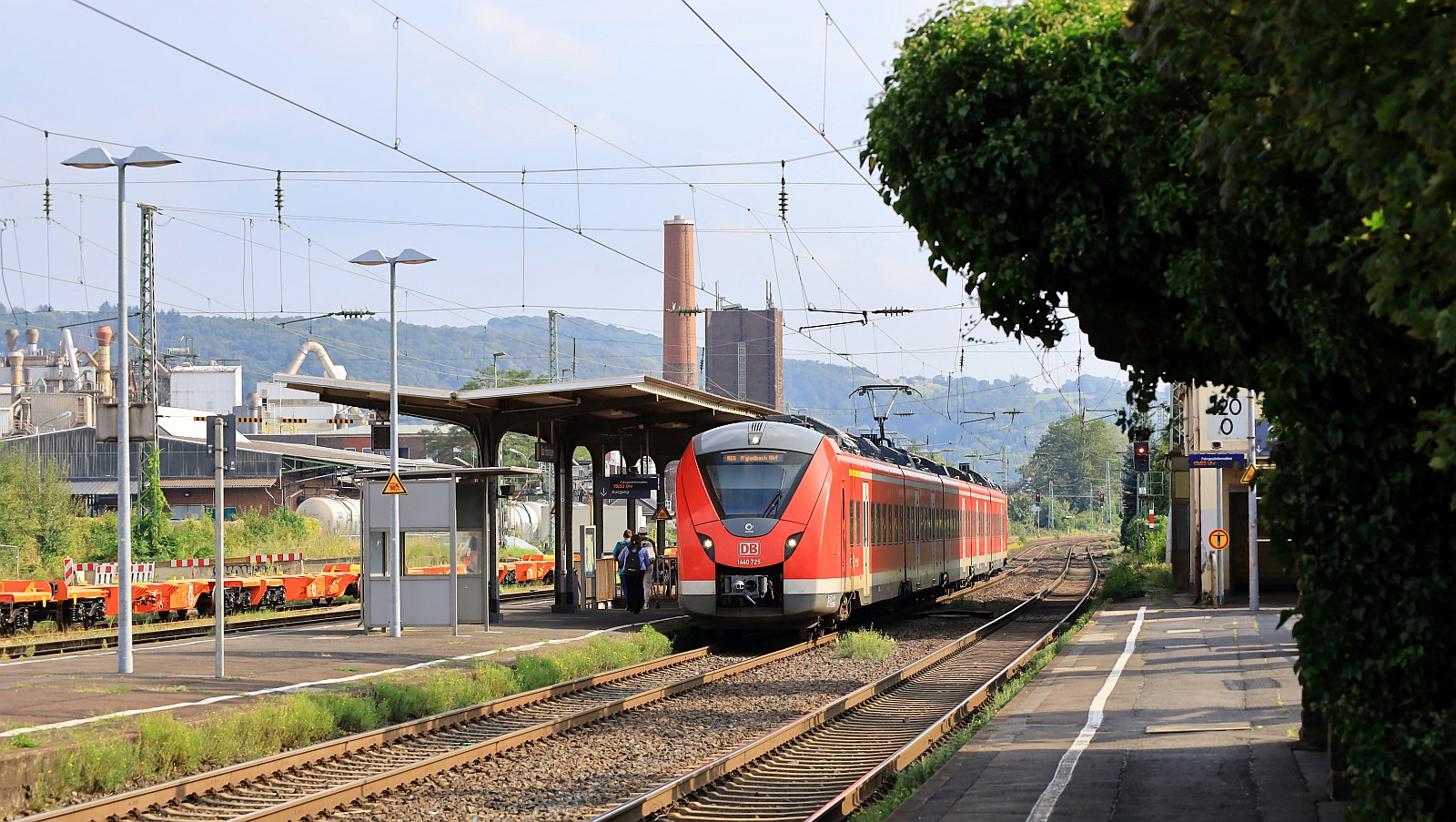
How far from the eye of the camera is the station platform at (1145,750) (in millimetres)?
8852

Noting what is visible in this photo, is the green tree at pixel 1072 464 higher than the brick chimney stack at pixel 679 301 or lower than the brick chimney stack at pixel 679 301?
lower

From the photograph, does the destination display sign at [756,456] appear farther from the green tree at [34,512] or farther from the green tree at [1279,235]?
the green tree at [34,512]

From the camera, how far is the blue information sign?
80.0ft

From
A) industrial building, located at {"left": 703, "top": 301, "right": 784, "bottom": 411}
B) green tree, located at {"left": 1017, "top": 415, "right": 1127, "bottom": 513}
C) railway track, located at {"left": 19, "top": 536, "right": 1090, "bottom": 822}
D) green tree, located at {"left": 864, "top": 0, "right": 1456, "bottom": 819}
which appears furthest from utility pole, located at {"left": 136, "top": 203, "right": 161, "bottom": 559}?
green tree, located at {"left": 1017, "top": 415, "right": 1127, "bottom": 513}

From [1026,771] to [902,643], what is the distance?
1339 cm

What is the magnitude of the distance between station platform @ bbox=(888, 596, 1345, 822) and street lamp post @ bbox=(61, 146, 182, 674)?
32.3 feet

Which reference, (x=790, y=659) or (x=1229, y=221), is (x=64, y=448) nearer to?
(x=790, y=659)

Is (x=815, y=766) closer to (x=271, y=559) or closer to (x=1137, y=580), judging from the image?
(x=1137, y=580)

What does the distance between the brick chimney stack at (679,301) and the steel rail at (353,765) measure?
76463mm

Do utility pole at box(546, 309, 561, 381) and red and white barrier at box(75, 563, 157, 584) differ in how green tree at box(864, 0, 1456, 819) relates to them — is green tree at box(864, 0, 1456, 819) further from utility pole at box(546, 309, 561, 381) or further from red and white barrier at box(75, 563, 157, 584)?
utility pole at box(546, 309, 561, 381)

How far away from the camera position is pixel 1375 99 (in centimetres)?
461

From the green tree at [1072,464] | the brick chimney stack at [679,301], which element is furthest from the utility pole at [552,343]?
the green tree at [1072,464]

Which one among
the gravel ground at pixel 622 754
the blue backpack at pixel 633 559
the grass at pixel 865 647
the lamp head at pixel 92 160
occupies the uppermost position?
the lamp head at pixel 92 160

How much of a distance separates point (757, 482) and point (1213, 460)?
891cm
